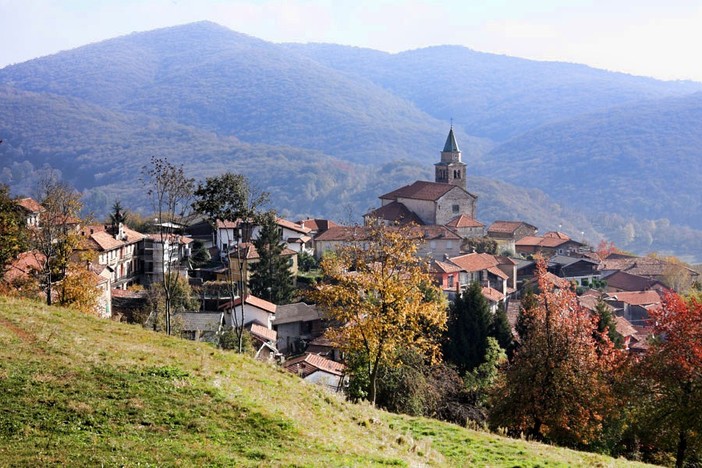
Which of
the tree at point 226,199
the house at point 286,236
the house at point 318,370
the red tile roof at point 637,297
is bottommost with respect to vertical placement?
the red tile roof at point 637,297

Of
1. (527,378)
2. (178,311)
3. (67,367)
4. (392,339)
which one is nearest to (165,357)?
(67,367)

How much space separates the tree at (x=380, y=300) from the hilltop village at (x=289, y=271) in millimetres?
745

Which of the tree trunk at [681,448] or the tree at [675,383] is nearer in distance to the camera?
the tree at [675,383]

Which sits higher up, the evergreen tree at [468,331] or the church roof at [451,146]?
the church roof at [451,146]

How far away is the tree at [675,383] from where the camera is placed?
25891mm

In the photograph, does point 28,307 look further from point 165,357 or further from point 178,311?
point 178,311

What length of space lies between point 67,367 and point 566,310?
56.6ft

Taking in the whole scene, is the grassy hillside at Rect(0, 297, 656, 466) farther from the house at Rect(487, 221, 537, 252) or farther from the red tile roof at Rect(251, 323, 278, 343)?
the house at Rect(487, 221, 537, 252)

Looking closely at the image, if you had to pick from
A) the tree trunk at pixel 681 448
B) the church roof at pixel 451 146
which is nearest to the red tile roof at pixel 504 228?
the church roof at pixel 451 146

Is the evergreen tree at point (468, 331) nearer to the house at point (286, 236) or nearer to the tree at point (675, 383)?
the tree at point (675, 383)

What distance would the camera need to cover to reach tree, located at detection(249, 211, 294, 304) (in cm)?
6122

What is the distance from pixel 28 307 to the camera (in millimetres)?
24891

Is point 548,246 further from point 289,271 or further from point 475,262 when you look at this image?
point 289,271

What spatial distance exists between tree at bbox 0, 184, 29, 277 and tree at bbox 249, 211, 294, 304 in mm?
22931
